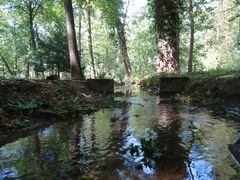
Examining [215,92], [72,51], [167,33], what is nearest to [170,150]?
[215,92]

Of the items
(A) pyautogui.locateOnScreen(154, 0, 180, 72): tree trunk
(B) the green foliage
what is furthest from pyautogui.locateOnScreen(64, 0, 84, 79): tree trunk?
(B) the green foliage

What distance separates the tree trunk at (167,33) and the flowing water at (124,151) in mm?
9124

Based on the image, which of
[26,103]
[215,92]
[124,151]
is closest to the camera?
[124,151]

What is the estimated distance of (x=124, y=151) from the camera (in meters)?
3.37

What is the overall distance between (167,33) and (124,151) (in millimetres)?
11532

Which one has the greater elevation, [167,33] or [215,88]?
[167,33]

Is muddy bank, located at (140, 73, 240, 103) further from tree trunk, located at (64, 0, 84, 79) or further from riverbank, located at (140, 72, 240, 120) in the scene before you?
tree trunk, located at (64, 0, 84, 79)

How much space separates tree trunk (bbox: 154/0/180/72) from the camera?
44.9 feet

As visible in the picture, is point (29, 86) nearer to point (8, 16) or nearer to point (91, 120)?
point (91, 120)

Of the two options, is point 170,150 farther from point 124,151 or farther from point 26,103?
point 26,103

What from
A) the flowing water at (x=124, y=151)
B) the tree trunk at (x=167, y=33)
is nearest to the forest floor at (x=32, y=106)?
the flowing water at (x=124, y=151)

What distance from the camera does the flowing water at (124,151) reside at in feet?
8.73

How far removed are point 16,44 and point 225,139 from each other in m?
33.3

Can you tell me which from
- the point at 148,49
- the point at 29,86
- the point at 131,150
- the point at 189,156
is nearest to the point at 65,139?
the point at 131,150
